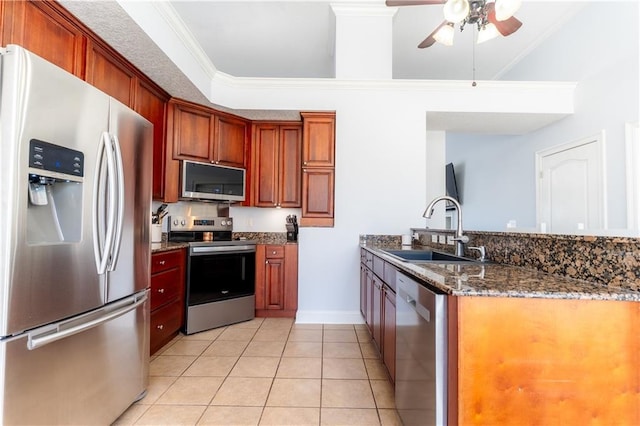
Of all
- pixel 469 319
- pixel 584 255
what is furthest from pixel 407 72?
pixel 469 319

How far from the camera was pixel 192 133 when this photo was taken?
3.21 m

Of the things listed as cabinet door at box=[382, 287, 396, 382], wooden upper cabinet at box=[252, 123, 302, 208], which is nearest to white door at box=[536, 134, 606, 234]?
cabinet door at box=[382, 287, 396, 382]

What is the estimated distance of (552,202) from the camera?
12.6 feet

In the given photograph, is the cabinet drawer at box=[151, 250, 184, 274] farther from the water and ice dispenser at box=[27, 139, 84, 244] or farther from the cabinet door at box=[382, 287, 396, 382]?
the cabinet door at box=[382, 287, 396, 382]

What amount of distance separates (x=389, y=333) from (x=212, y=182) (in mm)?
2456

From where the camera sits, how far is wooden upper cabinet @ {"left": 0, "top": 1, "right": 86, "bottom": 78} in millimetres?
1490

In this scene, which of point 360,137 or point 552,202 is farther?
point 552,202

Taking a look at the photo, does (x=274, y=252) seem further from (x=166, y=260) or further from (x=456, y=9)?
(x=456, y=9)

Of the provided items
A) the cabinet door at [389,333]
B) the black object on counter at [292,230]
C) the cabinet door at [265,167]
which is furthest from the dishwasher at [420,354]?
the cabinet door at [265,167]

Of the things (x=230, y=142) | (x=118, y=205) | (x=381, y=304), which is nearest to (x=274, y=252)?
(x=230, y=142)

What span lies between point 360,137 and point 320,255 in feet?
4.61

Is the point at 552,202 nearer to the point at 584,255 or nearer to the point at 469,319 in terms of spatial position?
the point at 584,255

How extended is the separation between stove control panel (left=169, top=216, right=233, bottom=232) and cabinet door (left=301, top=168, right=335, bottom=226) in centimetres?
104

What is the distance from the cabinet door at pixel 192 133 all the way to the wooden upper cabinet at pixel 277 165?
1.85 feet
